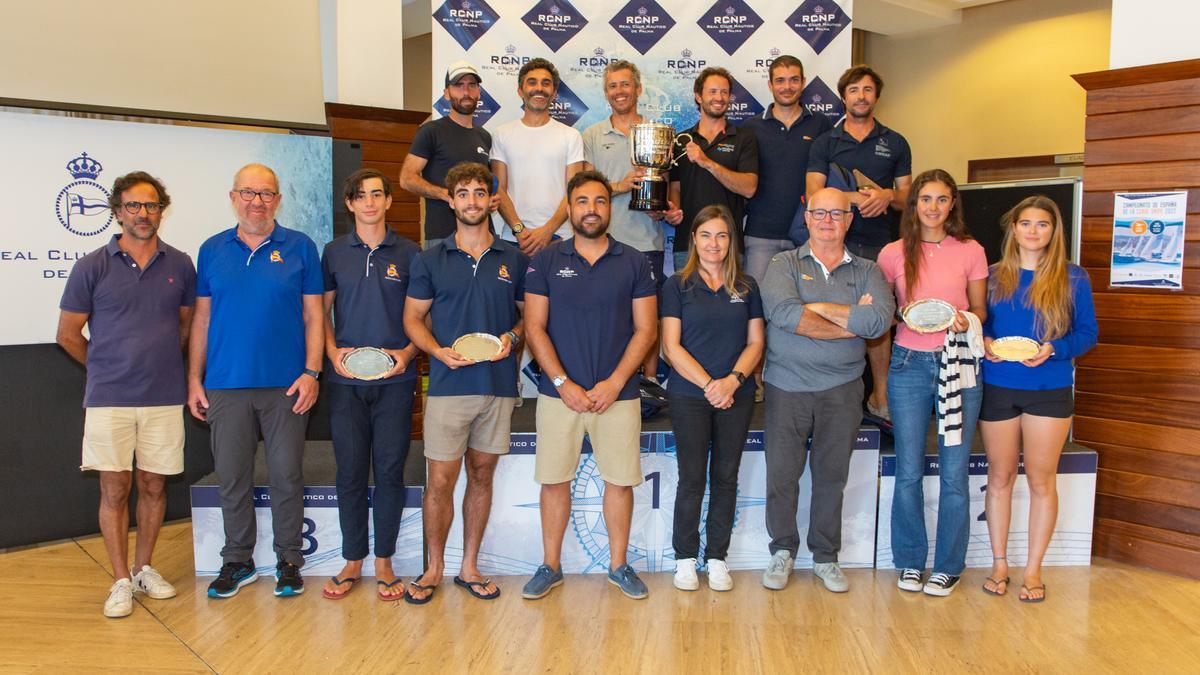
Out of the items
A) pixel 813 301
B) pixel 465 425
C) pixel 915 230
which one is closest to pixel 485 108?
pixel 465 425

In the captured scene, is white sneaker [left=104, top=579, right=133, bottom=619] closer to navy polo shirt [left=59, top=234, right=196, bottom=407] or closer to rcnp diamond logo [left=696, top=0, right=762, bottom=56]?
navy polo shirt [left=59, top=234, right=196, bottom=407]

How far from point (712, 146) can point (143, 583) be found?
334 cm

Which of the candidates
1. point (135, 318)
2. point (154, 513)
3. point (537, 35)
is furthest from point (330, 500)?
point (537, 35)

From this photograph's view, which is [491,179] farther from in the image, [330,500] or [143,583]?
[143,583]

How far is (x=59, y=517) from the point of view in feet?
15.6

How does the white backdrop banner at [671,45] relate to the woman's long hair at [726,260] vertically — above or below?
above

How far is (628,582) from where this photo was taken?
13.0 feet

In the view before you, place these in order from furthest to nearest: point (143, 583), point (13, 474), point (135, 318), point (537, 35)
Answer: point (537, 35) → point (13, 474) → point (143, 583) → point (135, 318)

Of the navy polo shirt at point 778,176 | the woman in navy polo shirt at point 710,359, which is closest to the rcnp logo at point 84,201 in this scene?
the woman in navy polo shirt at point 710,359

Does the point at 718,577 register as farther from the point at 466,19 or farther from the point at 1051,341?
the point at 466,19

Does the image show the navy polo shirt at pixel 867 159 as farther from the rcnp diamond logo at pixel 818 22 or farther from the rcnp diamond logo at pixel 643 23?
the rcnp diamond logo at pixel 643 23

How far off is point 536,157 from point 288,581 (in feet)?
7.67

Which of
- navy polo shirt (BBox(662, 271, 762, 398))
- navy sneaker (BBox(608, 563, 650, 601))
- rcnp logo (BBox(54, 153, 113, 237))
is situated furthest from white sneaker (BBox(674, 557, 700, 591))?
rcnp logo (BBox(54, 153, 113, 237))

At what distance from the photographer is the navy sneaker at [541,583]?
3.92m
